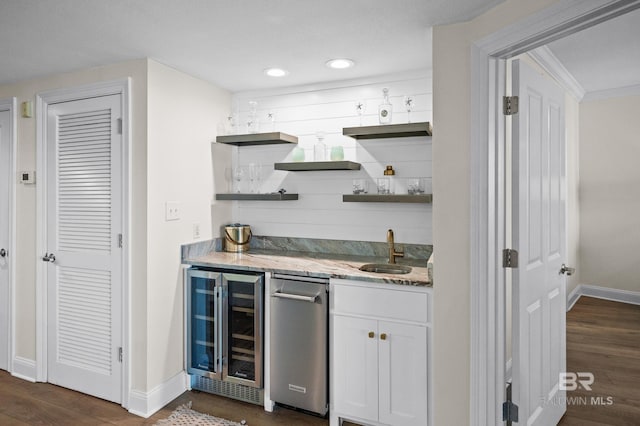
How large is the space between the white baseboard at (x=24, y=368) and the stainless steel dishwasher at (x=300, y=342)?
6.46 feet

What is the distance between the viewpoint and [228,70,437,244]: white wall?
2.94 meters

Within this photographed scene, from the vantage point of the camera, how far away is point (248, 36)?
7.45 feet

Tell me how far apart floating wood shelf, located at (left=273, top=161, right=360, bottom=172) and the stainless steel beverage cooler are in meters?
→ 0.89

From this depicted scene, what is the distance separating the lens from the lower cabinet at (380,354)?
2236mm

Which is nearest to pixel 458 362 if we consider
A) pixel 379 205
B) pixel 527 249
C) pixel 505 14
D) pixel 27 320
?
pixel 527 249

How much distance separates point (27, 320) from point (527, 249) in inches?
142

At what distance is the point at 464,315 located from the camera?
2.07 m

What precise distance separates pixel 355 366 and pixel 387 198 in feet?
3.69

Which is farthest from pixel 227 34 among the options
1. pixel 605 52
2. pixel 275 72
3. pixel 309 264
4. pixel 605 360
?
pixel 605 360

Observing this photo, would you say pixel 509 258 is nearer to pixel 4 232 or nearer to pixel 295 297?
pixel 295 297

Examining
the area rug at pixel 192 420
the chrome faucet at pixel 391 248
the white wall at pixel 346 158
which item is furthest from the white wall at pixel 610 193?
the area rug at pixel 192 420

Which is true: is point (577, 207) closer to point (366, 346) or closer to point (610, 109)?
point (610, 109)

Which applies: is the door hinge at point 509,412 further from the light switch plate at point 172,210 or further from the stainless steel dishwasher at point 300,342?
the light switch plate at point 172,210

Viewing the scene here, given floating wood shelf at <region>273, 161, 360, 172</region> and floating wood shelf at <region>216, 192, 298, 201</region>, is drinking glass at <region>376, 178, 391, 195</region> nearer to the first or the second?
floating wood shelf at <region>273, 161, 360, 172</region>
